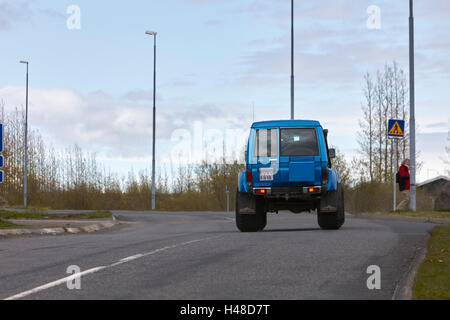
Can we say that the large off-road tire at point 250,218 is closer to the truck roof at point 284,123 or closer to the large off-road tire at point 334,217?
the large off-road tire at point 334,217

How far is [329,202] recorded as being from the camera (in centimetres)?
1625

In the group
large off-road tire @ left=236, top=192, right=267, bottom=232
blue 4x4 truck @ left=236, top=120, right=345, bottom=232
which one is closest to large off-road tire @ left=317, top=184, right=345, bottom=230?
blue 4x4 truck @ left=236, top=120, right=345, bottom=232

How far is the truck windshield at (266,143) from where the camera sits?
1599 centimetres

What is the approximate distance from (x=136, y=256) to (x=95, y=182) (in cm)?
4168

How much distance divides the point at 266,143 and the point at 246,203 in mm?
1533

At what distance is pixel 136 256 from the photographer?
35.7 feet

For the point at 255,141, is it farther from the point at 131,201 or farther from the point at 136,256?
the point at 131,201

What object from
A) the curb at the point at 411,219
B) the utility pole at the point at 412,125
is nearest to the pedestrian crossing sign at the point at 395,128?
the utility pole at the point at 412,125

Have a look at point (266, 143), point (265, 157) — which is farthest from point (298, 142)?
point (265, 157)

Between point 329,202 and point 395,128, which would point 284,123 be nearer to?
point 329,202

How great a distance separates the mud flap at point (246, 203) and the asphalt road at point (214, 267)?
7.02 feet

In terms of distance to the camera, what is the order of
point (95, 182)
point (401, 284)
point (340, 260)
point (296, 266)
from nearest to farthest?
point (401, 284) → point (296, 266) → point (340, 260) → point (95, 182)

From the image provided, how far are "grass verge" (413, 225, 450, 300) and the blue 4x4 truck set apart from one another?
3.83 m
